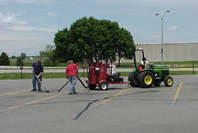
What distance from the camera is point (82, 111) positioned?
30.4 feet

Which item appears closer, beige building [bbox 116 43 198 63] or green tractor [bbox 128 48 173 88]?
green tractor [bbox 128 48 173 88]

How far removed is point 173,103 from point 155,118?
2924 millimetres

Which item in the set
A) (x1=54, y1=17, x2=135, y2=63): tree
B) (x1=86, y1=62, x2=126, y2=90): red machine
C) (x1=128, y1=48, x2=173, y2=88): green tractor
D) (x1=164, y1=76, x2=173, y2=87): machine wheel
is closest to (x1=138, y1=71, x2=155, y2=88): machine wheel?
(x1=128, y1=48, x2=173, y2=88): green tractor

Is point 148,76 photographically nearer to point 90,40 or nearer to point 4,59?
point 90,40

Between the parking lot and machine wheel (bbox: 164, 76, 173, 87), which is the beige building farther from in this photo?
the parking lot

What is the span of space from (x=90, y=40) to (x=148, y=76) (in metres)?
40.7

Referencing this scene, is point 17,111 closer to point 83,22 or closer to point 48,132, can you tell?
point 48,132

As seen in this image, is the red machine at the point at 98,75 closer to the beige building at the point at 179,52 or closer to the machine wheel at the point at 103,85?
the machine wheel at the point at 103,85

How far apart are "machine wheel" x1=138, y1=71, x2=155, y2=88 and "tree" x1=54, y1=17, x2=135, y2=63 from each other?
123 feet

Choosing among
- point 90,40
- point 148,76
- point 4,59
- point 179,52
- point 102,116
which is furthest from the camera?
point 179,52

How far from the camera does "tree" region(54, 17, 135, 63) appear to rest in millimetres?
55281

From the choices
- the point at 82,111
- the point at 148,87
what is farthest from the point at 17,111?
the point at 148,87

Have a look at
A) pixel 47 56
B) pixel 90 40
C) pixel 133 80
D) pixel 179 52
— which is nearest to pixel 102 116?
pixel 133 80

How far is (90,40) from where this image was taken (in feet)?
185
